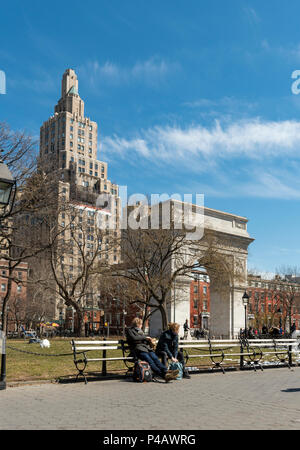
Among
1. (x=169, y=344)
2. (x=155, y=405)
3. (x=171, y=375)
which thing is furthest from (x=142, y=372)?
(x=155, y=405)

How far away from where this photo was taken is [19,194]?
2189cm

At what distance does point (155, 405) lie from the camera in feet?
26.7

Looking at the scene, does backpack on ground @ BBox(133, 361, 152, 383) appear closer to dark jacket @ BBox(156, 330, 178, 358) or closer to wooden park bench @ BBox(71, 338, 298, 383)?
wooden park bench @ BBox(71, 338, 298, 383)

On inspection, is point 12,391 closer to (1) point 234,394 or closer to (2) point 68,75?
(1) point 234,394

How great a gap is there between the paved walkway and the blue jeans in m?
0.44

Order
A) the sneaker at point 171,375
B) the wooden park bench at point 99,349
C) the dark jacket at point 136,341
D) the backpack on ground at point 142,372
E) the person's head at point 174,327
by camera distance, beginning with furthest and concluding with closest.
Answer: the person's head at point 174,327 → the dark jacket at point 136,341 → the backpack on ground at point 142,372 → the sneaker at point 171,375 → the wooden park bench at point 99,349

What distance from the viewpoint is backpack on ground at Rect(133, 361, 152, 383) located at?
37.0 ft

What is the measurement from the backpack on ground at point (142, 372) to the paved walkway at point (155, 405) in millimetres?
282

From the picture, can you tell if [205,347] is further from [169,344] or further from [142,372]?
[142,372]

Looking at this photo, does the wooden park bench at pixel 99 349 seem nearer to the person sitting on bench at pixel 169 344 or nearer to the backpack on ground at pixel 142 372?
the backpack on ground at pixel 142 372

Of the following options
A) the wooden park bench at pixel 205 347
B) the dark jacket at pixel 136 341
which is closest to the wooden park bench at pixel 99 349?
the wooden park bench at pixel 205 347

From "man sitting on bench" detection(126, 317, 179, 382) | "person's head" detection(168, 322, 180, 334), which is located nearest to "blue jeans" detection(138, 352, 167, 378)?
"man sitting on bench" detection(126, 317, 179, 382)

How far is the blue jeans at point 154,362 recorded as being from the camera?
37.7 feet
